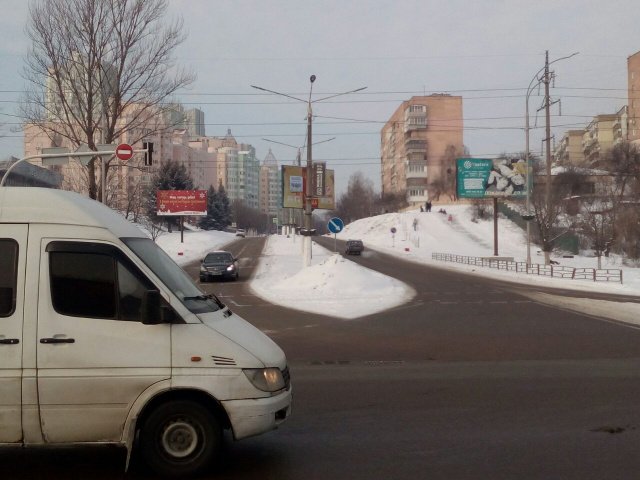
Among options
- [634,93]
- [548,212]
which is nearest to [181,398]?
[548,212]

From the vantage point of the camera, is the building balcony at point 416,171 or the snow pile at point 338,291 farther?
the building balcony at point 416,171

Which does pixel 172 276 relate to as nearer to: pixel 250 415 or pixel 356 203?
pixel 250 415

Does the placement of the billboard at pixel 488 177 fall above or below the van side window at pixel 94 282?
above

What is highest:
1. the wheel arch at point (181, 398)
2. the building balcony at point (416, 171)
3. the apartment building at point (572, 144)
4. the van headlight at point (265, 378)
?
the apartment building at point (572, 144)

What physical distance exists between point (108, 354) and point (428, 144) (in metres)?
122

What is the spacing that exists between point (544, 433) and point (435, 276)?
3392 centimetres

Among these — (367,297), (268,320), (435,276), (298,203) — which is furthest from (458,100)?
(268,320)

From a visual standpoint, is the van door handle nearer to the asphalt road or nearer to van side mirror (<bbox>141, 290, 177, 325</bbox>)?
van side mirror (<bbox>141, 290, 177, 325</bbox>)

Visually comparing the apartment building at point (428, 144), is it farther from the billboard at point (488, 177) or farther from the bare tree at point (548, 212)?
the billboard at point (488, 177)

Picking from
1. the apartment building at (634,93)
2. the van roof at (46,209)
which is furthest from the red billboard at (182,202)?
the van roof at (46,209)

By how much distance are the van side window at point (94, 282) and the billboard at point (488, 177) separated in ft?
160

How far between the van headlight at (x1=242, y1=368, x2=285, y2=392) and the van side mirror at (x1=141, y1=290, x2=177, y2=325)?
2.59ft

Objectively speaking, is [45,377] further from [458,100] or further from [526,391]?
[458,100]

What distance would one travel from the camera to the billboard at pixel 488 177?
51.8m
